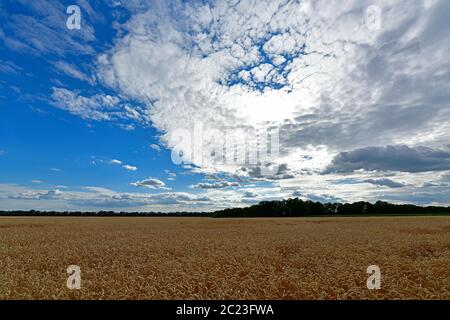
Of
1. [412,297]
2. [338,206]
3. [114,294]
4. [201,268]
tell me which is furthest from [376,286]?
[338,206]

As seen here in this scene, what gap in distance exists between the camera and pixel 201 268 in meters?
8.70

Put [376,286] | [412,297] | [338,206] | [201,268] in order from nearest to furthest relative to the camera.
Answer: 1. [412,297]
2. [376,286]
3. [201,268]
4. [338,206]

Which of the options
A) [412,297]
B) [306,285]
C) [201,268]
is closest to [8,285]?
[201,268]
